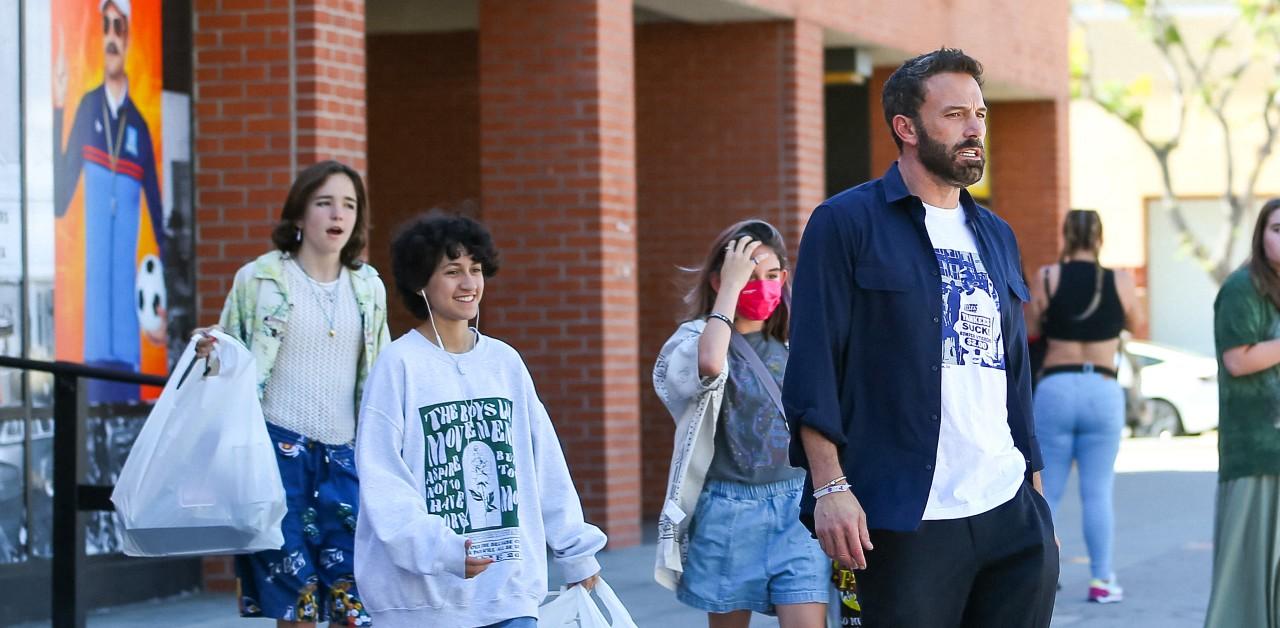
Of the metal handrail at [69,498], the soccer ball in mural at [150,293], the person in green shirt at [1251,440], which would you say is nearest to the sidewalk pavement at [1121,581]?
the soccer ball in mural at [150,293]

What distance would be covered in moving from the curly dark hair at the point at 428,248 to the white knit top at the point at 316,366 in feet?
4.53

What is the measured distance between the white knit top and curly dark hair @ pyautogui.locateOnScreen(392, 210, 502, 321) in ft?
4.53

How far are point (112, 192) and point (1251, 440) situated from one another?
5.16m

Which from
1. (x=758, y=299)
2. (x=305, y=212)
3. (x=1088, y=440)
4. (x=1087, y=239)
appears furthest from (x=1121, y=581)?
(x=305, y=212)

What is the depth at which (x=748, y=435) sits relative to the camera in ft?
21.4

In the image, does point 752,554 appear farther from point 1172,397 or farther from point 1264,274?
point 1172,397

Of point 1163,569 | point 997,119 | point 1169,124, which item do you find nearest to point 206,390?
point 1163,569

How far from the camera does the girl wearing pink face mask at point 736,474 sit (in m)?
6.38

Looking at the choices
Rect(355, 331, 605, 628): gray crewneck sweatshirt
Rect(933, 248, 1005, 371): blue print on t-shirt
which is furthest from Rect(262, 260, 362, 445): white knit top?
Rect(933, 248, 1005, 371): blue print on t-shirt

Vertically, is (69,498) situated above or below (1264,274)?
below

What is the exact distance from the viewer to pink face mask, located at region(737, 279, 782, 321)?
6.63 m

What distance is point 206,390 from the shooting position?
20.4 feet

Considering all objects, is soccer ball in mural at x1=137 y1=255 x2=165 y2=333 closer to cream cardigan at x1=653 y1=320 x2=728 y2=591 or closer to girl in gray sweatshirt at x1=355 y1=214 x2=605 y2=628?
cream cardigan at x1=653 y1=320 x2=728 y2=591

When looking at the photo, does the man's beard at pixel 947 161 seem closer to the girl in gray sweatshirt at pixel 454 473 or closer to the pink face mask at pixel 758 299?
the girl in gray sweatshirt at pixel 454 473
